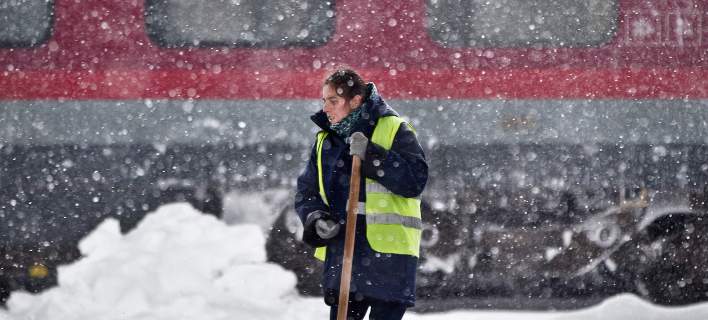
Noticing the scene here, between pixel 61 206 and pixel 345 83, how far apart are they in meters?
2.94

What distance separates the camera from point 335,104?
3.37 m

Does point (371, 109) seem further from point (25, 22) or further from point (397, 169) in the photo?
point (25, 22)

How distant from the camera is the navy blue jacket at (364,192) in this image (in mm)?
3320

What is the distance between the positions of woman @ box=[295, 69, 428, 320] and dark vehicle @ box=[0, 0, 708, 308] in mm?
2092

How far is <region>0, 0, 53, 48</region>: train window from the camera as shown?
5488 mm

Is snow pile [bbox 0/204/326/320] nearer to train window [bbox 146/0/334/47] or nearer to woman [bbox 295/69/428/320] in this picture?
train window [bbox 146/0/334/47]

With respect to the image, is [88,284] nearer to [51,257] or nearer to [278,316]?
[51,257]

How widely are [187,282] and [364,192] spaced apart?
7.95 feet

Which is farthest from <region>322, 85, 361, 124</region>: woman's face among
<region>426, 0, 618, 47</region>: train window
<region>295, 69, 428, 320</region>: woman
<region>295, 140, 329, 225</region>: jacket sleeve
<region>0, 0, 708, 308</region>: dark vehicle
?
<region>426, 0, 618, 47</region>: train window

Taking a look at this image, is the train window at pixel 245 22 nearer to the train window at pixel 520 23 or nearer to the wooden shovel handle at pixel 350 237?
the train window at pixel 520 23

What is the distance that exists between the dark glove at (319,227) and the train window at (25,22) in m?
2.77

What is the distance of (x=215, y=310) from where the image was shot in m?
5.36

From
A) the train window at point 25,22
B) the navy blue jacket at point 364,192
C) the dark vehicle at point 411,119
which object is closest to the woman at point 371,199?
the navy blue jacket at point 364,192

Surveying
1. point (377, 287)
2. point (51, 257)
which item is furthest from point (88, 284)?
point (377, 287)
